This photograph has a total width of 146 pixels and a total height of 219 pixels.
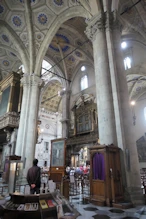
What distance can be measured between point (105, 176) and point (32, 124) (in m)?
7.34

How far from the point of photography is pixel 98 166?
5.39m

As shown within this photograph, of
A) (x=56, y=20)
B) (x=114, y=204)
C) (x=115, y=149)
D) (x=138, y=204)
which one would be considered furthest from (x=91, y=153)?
(x=56, y=20)

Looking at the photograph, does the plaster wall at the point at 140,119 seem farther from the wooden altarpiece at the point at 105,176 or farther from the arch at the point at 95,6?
the wooden altarpiece at the point at 105,176

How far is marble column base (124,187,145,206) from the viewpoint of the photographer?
502 cm

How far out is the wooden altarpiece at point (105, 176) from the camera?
4855 mm

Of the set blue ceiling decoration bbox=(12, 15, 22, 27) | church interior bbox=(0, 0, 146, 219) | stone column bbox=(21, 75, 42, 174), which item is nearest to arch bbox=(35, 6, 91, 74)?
church interior bbox=(0, 0, 146, 219)

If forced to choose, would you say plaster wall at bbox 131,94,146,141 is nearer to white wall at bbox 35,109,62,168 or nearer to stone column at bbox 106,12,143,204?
stone column at bbox 106,12,143,204

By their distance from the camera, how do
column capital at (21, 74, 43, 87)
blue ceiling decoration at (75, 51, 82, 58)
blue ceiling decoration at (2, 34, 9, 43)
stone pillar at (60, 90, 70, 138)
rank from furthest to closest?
blue ceiling decoration at (75, 51, 82, 58)
stone pillar at (60, 90, 70, 138)
blue ceiling decoration at (2, 34, 9, 43)
column capital at (21, 74, 43, 87)

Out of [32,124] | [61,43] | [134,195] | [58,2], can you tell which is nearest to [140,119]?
[61,43]

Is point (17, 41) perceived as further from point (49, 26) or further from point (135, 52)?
point (135, 52)

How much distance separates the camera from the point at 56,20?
12.1 meters

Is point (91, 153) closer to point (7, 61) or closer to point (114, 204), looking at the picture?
point (114, 204)

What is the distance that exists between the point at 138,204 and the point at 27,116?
8.69m

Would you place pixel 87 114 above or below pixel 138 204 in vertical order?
above
